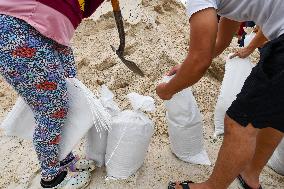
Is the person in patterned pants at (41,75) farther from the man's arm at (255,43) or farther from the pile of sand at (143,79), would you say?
the man's arm at (255,43)

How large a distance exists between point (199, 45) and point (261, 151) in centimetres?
72

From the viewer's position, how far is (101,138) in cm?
192

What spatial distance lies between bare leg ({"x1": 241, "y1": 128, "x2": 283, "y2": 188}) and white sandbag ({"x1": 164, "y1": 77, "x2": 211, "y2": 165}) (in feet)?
0.80

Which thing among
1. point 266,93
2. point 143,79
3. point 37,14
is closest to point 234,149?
point 266,93

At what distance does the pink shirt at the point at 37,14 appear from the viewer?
1455 millimetres

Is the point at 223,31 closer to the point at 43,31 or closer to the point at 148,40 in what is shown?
the point at 43,31

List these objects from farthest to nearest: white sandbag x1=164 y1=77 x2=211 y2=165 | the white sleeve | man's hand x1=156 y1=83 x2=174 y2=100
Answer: white sandbag x1=164 y1=77 x2=211 y2=165, man's hand x1=156 y1=83 x2=174 y2=100, the white sleeve

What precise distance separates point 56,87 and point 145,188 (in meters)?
0.68

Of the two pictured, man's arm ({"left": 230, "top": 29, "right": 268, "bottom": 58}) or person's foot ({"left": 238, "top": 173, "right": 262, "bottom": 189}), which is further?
man's arm ({"left": 230, "top": 29, "right": 268, "bottom": 58})

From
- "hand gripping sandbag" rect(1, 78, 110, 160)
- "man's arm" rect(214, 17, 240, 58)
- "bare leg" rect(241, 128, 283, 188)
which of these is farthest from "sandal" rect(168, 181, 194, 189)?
"man's arm" rect(214, 17, 240, 58)

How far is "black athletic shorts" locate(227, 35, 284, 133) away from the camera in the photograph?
1.39m

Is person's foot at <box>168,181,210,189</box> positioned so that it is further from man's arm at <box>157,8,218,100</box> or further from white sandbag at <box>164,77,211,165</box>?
man's arm at <box>157,8,218,100</box>

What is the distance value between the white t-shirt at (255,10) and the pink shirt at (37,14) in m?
0.52

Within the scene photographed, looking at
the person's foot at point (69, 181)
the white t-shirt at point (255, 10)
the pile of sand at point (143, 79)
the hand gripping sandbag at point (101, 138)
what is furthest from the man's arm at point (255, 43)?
the person's foot at point (69, 181)
